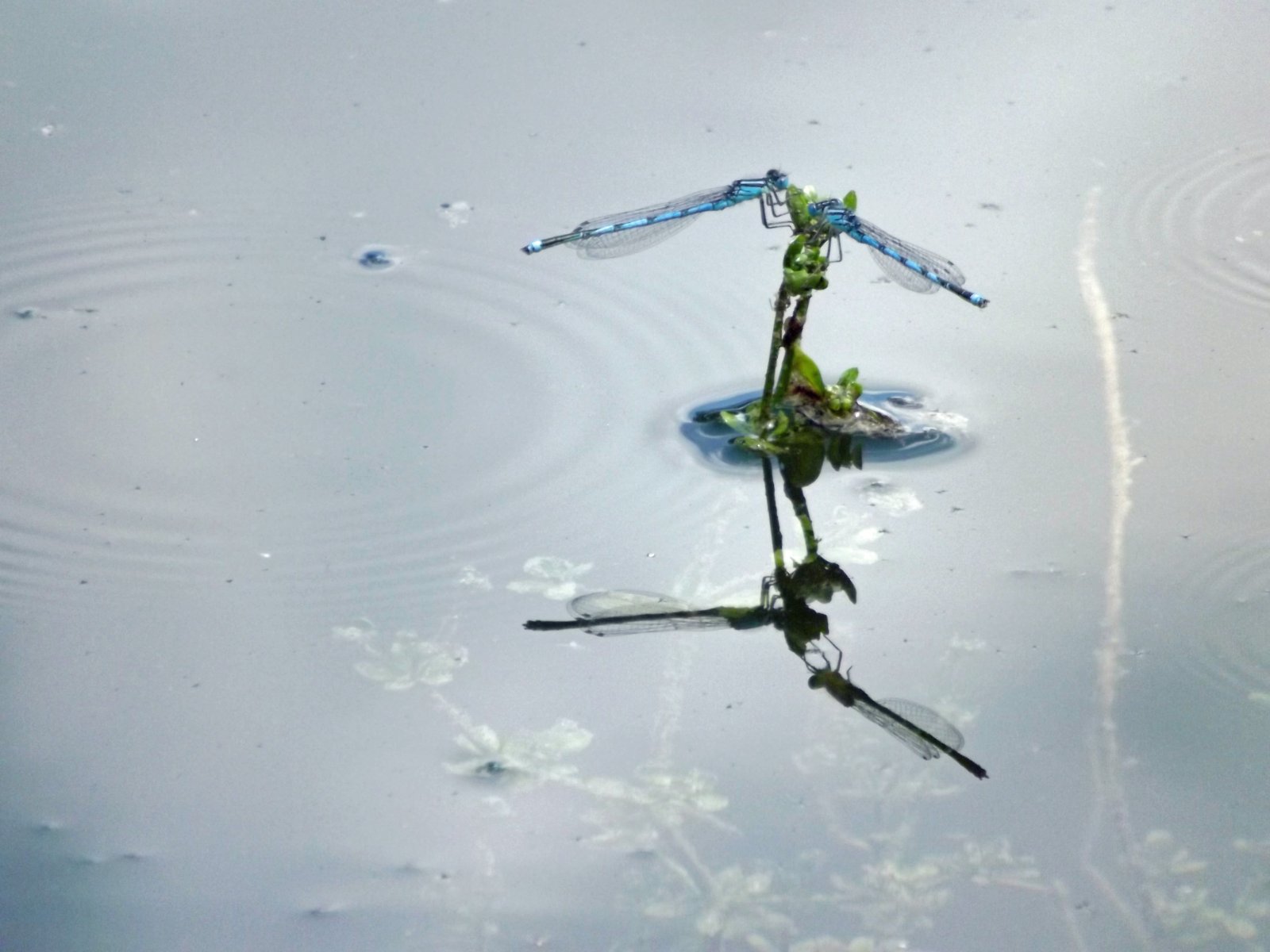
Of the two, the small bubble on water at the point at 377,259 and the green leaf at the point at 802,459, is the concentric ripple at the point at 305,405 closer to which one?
the small bubble on water at the point at 377,259

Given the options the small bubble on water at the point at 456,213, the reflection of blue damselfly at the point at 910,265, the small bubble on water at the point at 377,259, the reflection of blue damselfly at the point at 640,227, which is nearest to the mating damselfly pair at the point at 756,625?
the reflection of blue damselfly at the point at 910,265

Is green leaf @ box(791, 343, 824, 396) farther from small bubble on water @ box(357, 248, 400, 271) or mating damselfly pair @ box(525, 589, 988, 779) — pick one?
small bubble on water @ box(357, 248, 400, 271)

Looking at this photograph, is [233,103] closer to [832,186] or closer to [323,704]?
[832,186]

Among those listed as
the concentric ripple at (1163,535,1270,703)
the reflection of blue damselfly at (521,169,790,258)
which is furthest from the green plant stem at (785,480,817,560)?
the concentric ripple at (1163,535,1270,703)

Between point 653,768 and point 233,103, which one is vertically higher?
point 233,103

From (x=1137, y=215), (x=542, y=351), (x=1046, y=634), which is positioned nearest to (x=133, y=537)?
(x=542, y=351)

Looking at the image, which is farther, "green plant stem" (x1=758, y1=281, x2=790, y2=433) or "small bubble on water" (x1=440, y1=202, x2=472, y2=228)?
"small bubble on water" (x1=440, y1=202, x2=472, y2=228)

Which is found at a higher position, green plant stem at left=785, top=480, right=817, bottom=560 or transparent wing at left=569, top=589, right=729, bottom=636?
green plant stem at left=785, top=480, right=817, bottom=560
